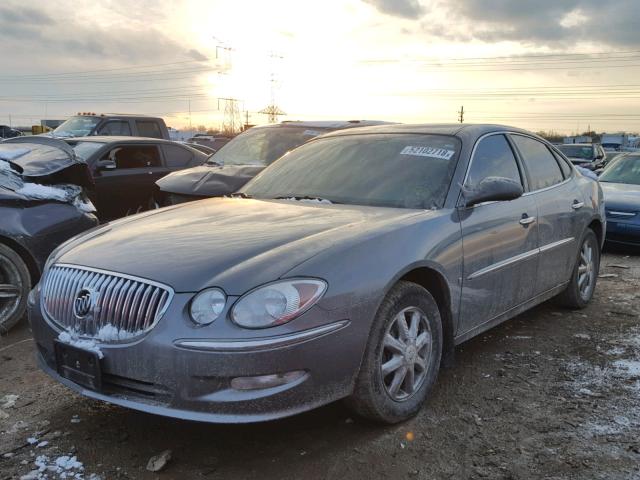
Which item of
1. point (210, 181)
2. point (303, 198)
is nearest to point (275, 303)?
point (303, 198)

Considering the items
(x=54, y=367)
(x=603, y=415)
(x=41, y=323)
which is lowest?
(x=603, y=415)

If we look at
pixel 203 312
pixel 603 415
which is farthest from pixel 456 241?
pixel 203 312

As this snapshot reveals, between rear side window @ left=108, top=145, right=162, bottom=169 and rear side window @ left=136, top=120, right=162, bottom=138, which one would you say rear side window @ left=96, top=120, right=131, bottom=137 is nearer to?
rear side window @ left=136, top=120, right=162, bottom=138

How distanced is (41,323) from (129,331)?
0.70m

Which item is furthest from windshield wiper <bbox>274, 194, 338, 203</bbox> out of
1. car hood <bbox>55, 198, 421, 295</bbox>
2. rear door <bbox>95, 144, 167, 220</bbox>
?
rear door <bbox>95, 144, 167, 220</bbox>

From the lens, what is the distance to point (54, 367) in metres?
2.95

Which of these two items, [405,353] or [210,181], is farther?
[210,181]

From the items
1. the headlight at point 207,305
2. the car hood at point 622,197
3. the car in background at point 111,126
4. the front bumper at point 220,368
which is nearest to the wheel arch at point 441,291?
the front bumper at point 220,368

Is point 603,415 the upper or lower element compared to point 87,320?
lower

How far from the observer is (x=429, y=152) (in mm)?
3951

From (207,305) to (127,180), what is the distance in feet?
20.8

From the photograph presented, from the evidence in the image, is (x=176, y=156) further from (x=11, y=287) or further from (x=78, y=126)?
(x=11, y=287)

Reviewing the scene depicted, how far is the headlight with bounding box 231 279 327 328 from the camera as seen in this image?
2.53 meters

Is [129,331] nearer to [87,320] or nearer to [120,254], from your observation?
[87,320]
